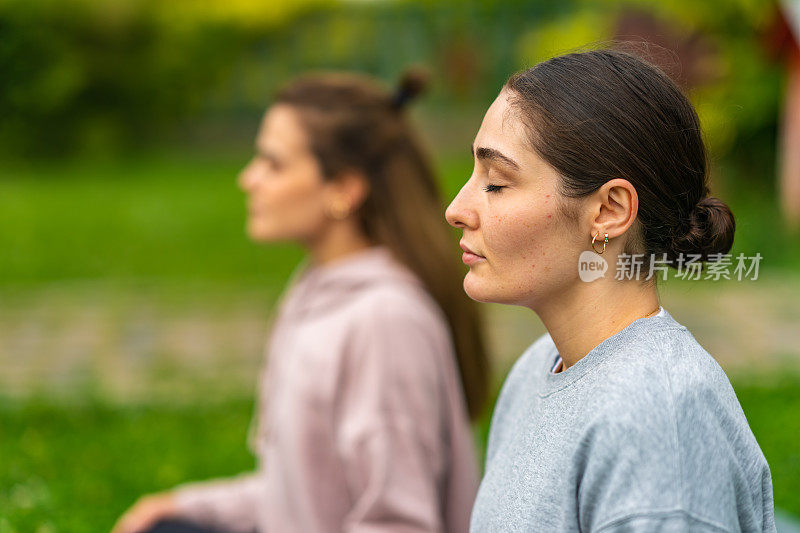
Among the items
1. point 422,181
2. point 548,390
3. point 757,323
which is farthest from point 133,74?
point 548,390

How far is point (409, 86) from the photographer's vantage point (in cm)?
270

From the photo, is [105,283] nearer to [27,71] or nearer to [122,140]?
[27,71]

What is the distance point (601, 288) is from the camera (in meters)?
1.34

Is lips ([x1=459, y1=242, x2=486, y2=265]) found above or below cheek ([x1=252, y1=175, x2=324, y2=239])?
below

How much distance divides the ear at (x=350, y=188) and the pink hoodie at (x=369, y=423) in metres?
0.21

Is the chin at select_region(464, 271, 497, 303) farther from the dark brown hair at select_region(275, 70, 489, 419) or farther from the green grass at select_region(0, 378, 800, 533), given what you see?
the green grass at select_region(0, 378, 800, 533)

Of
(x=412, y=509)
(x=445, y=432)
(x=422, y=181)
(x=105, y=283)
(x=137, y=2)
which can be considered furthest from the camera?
(x=137, y=2)

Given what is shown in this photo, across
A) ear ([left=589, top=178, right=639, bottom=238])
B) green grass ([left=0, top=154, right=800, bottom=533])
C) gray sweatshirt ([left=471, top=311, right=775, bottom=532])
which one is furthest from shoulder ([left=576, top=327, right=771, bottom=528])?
green grass ([left=0, top=154, right=800, bottom=533])

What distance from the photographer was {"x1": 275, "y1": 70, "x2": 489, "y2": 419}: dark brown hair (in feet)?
8.65

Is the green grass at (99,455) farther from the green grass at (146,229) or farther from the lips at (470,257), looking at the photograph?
the lips at (470,257)

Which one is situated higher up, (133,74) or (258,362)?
(133,74)

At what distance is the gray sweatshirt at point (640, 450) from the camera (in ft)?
3.72

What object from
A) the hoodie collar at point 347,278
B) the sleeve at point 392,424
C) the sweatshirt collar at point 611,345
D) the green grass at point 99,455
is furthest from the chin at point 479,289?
the green grass at point 99,455

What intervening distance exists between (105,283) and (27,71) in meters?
3.53
